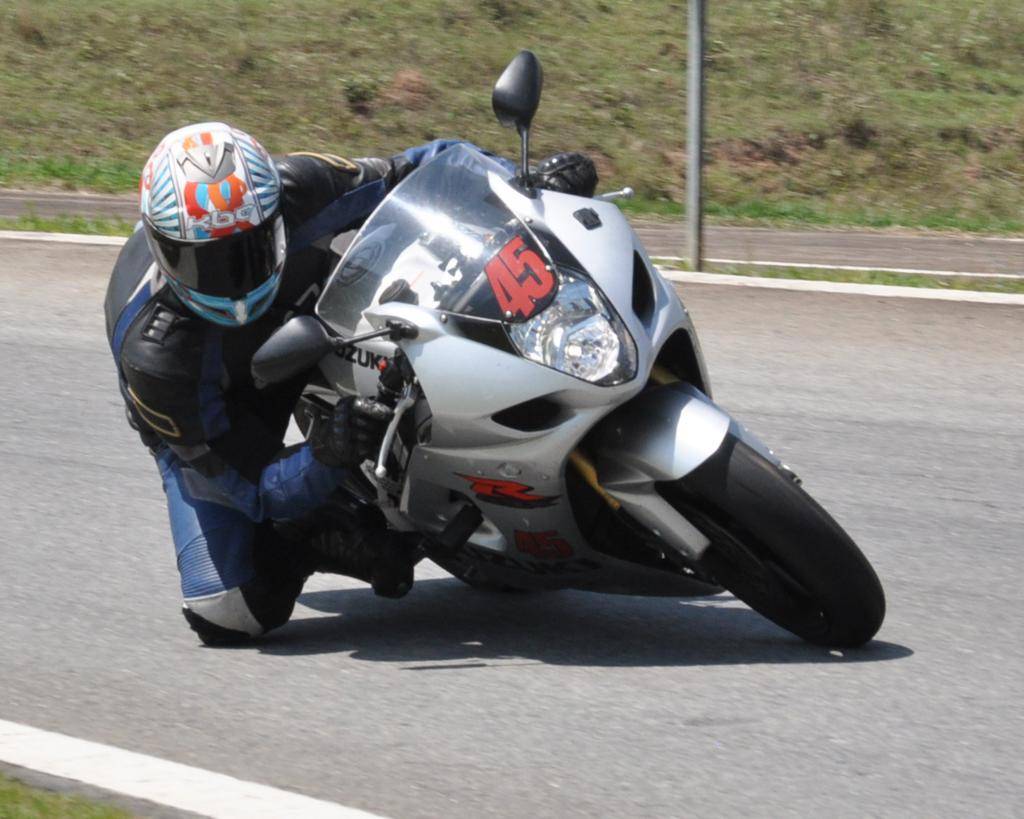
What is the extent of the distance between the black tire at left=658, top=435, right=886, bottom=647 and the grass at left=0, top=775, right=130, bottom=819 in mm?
1487

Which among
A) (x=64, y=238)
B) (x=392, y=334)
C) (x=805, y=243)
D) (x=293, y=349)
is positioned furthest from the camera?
(x=805, y=243)

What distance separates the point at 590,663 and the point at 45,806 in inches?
61.8

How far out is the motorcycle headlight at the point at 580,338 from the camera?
403 centimetres

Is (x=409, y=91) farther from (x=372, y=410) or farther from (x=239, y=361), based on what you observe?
(x=372, y=410)

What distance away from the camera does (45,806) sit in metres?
3.57

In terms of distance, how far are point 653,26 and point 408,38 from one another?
3745mm

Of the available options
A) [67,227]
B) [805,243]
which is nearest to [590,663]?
[67,227]

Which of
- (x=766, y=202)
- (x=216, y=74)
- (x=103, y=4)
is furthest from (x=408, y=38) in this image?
(x=766, y=202)

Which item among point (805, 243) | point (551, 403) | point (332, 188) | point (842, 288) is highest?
point (332, 188)

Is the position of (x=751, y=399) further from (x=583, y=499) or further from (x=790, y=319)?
(x=583, y=499)

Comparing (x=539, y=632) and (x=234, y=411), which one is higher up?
(x=234, y=411)

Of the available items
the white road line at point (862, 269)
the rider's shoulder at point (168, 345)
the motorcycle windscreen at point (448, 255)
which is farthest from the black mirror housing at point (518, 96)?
the white road line at point (862, 269)

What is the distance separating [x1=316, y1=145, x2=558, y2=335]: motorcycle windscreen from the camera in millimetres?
4141

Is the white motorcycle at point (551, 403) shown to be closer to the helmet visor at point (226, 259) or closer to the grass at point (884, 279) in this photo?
the helmet visor at point (226, 259)
